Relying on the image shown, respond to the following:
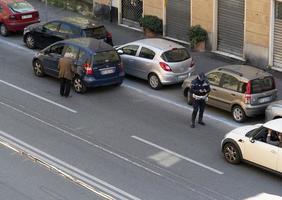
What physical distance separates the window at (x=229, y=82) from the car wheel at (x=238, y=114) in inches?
22.6

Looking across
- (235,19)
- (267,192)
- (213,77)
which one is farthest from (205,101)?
(235,19)

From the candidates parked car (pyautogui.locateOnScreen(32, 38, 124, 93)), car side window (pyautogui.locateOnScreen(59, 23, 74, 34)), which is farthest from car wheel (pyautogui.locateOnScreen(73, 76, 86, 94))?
car side window (pyautogui.locateOnScreen(59, 23, 74, 34))

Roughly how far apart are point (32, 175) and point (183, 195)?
354 centimetres

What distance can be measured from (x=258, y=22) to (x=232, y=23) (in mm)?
1558

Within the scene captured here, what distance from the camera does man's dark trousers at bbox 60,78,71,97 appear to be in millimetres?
22047

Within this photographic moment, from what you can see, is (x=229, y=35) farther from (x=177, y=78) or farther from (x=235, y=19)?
(x=177, y=78)

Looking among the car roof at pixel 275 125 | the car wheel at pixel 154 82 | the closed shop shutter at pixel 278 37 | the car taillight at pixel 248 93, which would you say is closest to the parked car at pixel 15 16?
the car wheel at pixel 154 82

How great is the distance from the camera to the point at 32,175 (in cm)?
1600

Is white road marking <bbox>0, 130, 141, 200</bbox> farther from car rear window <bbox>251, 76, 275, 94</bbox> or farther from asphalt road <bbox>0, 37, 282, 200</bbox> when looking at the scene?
car rear window <bbox>251, 76, 275, 94</bbox>

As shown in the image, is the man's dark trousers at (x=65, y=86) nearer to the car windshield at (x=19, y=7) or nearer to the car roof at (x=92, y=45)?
the car roof at (x=92, y=45)

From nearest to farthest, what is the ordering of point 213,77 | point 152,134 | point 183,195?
point 183,195
point 152,134
point 213,77

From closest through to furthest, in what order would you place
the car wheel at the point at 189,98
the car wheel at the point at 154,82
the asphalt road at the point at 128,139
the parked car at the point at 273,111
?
the asphalt road at the point at 128,139, the parked car at the point at 273,111, the car wheel at the point at 189,98, the car wheel at the point at 154,82

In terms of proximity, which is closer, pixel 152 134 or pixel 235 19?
Answer: pixel 152 134

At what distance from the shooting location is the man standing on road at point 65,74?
22.0 meters
